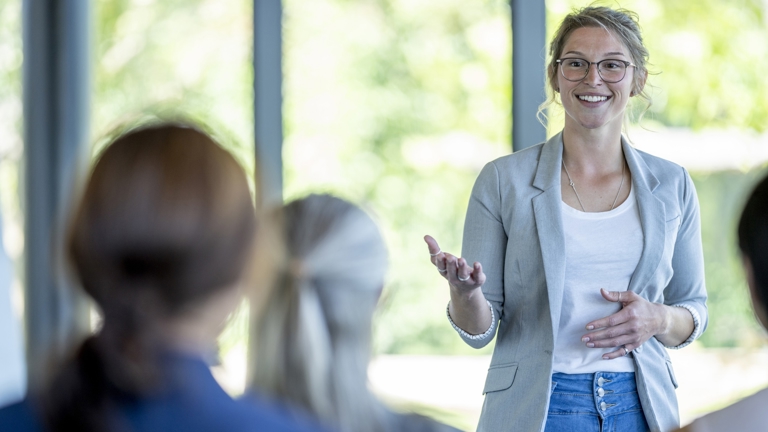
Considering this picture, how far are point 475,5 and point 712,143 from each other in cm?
125

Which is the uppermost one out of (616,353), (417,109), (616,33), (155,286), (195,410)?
(417,109)

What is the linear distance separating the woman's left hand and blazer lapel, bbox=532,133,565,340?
0.10 m

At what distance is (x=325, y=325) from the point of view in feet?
3.38

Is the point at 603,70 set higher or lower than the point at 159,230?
higher

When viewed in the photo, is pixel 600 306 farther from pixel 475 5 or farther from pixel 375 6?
pixel 375 6

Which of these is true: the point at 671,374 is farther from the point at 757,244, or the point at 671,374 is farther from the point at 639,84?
the point at 757,244

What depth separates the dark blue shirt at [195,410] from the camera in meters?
0.81

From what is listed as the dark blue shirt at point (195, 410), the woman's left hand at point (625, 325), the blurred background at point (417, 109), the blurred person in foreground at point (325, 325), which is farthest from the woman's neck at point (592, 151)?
the dark blue shirt at point (195, 410)

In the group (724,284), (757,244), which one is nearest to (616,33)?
(757,244)

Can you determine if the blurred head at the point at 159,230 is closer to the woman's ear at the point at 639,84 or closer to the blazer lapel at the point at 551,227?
the blazer lapel at the point at 551,227

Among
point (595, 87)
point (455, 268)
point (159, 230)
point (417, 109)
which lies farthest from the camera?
point (417, 109)

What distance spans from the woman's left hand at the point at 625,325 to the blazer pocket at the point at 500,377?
0.67ft

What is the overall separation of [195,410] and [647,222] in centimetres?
139

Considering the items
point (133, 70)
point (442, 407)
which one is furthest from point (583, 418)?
point (133, 70)
